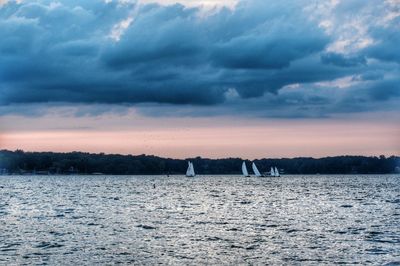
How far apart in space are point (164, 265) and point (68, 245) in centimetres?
1122

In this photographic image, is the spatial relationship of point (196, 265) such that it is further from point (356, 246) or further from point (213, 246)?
point (356, 246)

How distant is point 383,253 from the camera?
1727 inches

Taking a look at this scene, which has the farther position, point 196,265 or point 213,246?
point 213,246

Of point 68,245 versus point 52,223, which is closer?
point 68,245

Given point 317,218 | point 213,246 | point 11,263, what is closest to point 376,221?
point 317,218

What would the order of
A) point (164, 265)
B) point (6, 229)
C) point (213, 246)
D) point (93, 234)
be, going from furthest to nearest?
point (6, 229), point (93, 234), point (213, 246), point (164, 265)

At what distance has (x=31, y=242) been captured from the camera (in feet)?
159

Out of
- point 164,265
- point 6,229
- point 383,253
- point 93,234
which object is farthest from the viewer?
point 6,229

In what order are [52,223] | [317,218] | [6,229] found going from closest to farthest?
[6,229]
[52,223]
[317,218]

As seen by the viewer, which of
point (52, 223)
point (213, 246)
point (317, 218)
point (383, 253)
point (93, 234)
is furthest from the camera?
point (317, 218)

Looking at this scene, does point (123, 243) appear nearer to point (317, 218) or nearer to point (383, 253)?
point (383, 253)

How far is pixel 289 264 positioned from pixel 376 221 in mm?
30964

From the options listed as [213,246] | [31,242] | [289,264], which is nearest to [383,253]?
[289,264]

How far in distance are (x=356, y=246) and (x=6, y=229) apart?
3163 cm
